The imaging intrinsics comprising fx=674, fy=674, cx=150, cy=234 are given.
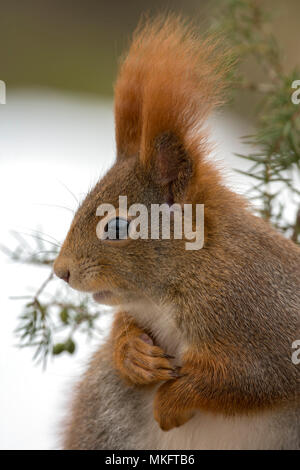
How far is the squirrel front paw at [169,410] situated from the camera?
2.96ft

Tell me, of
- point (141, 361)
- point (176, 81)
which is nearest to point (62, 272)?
point (141, 361)

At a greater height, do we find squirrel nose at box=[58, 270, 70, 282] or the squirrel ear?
the squirrel ear

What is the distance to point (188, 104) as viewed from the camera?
90 cm

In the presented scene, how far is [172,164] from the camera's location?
3.04 feet

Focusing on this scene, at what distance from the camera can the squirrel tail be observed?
35.6 inches

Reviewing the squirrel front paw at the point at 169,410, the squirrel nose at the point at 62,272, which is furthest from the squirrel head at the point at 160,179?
the squirrel front paw at the point at 169,410

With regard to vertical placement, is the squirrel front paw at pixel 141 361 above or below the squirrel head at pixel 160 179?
below

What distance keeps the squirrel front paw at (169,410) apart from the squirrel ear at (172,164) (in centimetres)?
26

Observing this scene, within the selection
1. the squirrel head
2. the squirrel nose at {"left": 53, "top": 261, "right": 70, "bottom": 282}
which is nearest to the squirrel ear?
the squirrel head

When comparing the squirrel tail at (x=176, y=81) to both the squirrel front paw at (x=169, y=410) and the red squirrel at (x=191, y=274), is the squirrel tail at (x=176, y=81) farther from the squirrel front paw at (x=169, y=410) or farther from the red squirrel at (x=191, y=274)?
the squirrel front paw at (x=169, y=410)

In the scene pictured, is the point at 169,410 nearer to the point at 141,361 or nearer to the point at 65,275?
the point at 141,361

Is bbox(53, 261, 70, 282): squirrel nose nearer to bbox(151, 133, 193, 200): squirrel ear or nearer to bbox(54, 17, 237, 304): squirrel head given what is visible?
bbox(54, 17, 237, 304): squirrel head

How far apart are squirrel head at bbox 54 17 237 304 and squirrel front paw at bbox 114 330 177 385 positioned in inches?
3.3
